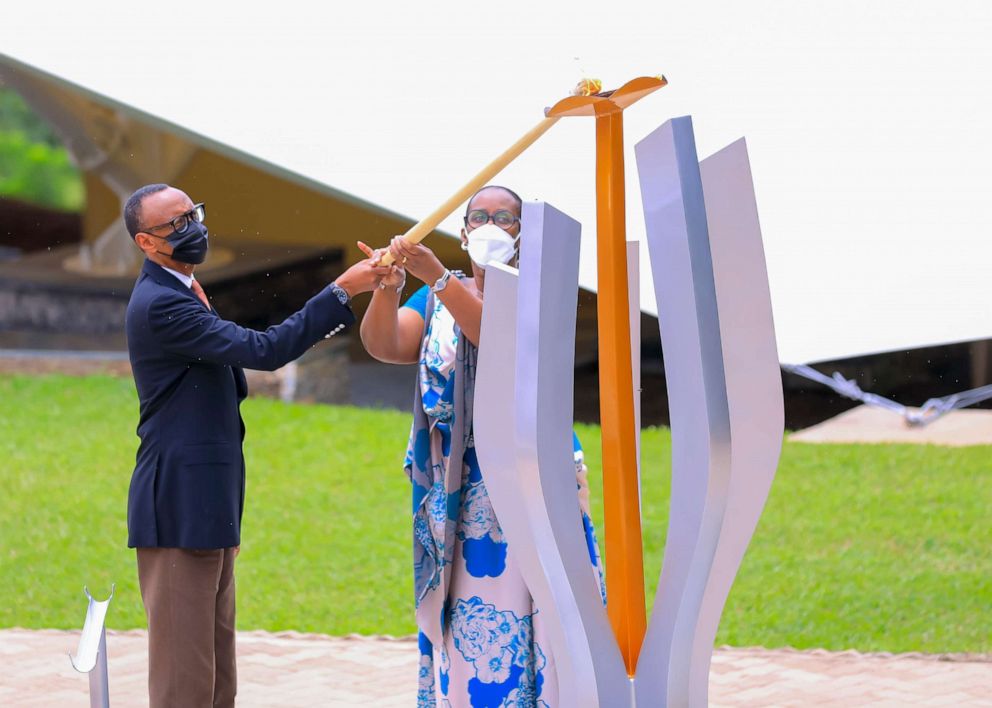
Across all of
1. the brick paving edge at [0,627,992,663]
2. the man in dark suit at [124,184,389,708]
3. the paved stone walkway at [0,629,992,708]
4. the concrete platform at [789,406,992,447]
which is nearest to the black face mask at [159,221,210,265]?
the man in dark suit at [124,184,389,708]

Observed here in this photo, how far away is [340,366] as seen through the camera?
9070 mm

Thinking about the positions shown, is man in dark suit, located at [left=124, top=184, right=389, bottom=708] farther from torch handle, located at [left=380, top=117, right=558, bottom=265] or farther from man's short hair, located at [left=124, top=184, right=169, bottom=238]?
torch handle, located at [left=380, top=117, right=558, bottom=265]

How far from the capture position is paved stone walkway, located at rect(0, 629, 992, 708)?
444 cm

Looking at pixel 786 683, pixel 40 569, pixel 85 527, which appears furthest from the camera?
pixel 85 527

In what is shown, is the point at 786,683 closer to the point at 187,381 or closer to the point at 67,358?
the point at 187,381

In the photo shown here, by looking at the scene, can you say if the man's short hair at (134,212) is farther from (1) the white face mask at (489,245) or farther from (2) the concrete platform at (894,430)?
(2) the concrete platform at (894,430)

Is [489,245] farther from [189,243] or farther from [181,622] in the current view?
[181,622]

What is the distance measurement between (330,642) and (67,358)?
485cm

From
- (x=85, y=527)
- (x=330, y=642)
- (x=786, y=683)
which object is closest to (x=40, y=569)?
(x=85, y=527)

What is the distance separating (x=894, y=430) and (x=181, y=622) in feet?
18.3

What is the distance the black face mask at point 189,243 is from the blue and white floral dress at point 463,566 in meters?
0.68

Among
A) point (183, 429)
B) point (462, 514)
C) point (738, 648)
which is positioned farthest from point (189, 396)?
point (738, 648)

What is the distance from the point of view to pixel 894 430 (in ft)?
25.2

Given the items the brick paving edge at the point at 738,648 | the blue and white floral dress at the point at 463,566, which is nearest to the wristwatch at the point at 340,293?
the blue and white floral dress at the point at 463,566
